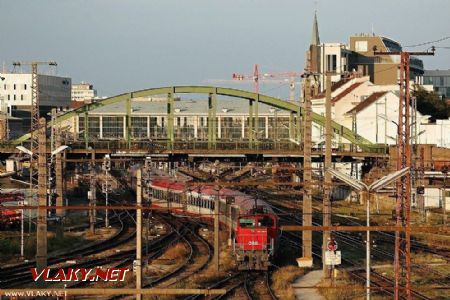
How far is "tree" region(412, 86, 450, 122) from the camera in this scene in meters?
91.4

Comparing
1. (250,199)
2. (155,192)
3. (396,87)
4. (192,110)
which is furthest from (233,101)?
(250,199)

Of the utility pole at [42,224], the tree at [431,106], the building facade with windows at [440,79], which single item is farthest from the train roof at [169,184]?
the building facade with windows at [440,79]

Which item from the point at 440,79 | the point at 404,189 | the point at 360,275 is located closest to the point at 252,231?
the point at 360,275

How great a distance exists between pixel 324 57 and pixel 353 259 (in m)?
75.5

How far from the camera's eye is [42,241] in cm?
3189

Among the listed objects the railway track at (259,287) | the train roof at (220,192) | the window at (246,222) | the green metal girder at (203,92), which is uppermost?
the green metal girder at (203,92)

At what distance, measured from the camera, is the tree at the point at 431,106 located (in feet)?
300

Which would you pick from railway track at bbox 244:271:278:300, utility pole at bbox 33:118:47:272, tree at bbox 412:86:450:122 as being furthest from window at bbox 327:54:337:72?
utility pole at bbox 33:118:47:272

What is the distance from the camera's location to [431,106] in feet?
302

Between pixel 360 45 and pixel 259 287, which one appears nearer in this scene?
pixel 259 287

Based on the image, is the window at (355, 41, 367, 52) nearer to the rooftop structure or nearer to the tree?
the rooftop structure

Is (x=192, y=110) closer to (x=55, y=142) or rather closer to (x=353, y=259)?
(x=55, y=142)

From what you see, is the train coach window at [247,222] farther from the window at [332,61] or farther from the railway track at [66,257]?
the window at [332,61]

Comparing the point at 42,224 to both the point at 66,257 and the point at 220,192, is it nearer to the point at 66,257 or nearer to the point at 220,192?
the point at 66,257
